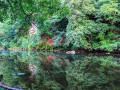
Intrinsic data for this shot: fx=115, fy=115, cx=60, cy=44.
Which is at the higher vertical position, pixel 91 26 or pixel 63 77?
pixel 91 26

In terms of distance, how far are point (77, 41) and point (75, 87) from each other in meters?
12.8

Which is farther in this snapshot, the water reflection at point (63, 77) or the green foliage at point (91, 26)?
the green foliage at point (91, 26)

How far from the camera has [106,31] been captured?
17.0 m

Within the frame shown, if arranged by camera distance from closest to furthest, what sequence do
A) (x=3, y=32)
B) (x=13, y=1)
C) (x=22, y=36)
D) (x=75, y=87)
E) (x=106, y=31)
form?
1. (x=75, y=87)
2. (x=13, y=1)
3. (x=106, y=31)
4. (x=22, y=36)
5. (x=3, y=32)

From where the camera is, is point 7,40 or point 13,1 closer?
point 13,1

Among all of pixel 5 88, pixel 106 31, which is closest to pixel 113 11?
pixel 106 31

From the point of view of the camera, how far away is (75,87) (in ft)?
10.7

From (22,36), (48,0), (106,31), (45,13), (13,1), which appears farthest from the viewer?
(22,36)

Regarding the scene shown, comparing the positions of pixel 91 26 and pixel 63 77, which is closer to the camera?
pixel 63 77

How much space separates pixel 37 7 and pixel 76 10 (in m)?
12.0

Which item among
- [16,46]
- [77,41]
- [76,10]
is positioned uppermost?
[76,10]

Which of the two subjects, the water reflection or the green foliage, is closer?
the water reflection

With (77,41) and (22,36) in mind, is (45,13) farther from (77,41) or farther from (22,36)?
(22,36)

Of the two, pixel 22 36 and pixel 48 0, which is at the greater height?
pixel 48 0
